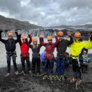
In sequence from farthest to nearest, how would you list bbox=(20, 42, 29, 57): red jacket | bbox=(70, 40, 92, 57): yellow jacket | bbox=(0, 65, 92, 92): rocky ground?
1. bbox=(20, 42, 29, 57): red jacket
2. bbox=(70, 40, 92, 57): yellow jacket
3. bbox=(0, 65, 92, 92): rocky ground

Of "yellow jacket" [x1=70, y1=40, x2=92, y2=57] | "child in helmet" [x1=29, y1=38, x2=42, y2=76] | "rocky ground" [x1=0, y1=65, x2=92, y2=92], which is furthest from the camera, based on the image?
"child in helmet" [x1=29, y1=38, x2=42, y2=76]

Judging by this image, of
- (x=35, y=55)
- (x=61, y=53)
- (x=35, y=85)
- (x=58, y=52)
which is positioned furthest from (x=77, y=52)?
(x=35, y=85)

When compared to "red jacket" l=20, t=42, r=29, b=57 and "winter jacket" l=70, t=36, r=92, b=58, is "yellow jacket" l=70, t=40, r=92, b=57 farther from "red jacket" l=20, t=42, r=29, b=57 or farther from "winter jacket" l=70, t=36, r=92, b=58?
"red jacket" l=20, t=42, r=29, b=57

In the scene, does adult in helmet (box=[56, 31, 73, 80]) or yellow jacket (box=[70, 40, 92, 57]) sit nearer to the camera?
yellow jacket (box=[70, 40, 92, 57])

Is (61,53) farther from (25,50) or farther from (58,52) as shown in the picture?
(25,50)

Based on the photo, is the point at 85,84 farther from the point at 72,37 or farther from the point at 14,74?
the point at 14,74

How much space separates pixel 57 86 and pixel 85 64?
8.02 feet

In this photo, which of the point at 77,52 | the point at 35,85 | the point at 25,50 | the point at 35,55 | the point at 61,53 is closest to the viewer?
the point at 35,85

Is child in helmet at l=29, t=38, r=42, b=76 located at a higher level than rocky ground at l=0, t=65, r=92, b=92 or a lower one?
higher

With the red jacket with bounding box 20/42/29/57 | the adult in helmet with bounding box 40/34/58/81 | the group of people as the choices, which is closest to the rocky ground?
the group of people

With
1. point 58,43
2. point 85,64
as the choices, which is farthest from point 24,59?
point 85,64

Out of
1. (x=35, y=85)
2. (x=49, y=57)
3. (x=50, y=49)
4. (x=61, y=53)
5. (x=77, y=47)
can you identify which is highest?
(x=77, y=47)

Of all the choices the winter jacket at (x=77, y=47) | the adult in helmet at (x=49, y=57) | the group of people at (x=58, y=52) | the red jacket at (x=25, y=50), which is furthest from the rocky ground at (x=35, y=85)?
the winter jacket at (x=77, y=47)

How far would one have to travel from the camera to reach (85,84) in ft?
39.7
